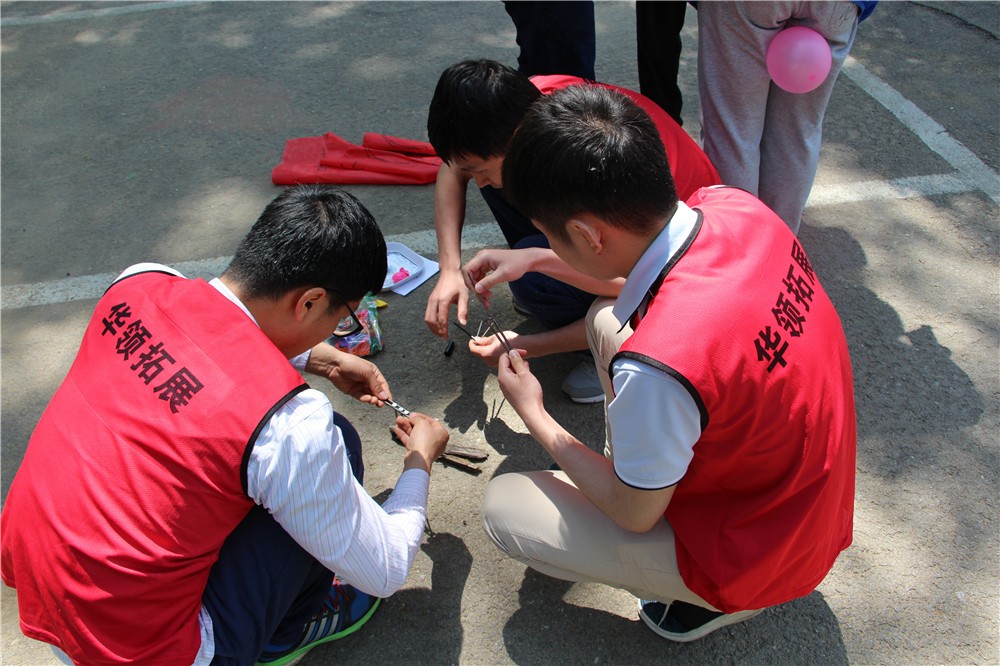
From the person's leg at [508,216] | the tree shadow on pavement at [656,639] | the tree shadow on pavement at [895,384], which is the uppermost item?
the person's leg at [508,216]

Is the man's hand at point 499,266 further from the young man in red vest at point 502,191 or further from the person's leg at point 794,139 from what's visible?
the person's leg at point 794,139

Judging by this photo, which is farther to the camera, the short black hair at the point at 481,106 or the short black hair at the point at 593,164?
the short black hair at the point at 481,106

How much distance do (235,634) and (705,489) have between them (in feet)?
3.54

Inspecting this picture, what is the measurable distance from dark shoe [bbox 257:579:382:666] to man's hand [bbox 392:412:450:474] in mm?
377

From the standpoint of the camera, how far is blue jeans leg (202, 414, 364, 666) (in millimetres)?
1645

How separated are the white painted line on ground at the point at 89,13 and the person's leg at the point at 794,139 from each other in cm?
454

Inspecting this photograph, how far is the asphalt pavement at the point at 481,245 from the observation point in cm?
203

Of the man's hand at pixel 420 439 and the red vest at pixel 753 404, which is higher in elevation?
the red vest at pixel 753 404

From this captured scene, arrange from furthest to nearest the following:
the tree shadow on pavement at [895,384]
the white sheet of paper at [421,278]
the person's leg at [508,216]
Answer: the white sheet of paper at [421,278] < the person's leg at [508,216] < the tree shadow on pavement at [895,384]

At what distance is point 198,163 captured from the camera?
12.7 feet

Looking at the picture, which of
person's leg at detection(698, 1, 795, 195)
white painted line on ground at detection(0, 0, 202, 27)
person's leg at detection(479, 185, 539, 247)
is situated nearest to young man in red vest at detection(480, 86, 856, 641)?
person's leg at detection(479, 185, 539, 247)

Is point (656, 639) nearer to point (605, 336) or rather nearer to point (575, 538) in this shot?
point (575, 538)

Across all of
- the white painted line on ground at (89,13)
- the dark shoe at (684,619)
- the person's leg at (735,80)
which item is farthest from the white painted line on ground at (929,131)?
the white painted line on ground at (89,13)

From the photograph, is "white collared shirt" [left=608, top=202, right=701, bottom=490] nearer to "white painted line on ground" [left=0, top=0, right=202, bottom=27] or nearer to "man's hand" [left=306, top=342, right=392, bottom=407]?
"man's hand" [left=306, top=342, right=392, bottom=407]
